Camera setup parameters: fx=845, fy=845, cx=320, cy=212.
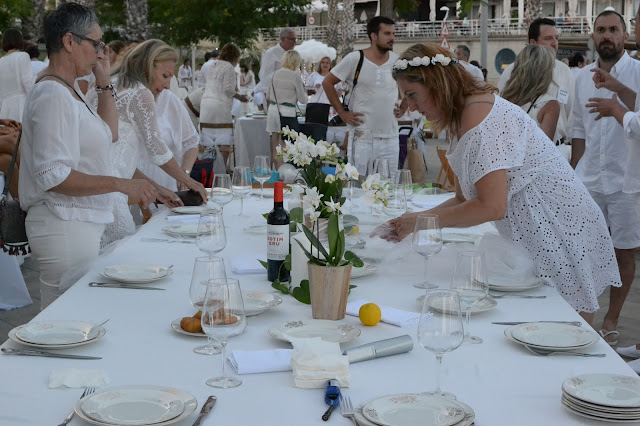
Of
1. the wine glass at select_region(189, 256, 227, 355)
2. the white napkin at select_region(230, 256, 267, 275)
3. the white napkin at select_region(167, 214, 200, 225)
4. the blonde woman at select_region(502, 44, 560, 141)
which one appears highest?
the blonde woman at select_region(502, 44, 560, 141)

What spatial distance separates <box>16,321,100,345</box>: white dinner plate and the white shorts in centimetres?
346

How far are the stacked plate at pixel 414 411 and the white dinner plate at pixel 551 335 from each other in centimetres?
45

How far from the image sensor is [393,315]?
89.2 inches

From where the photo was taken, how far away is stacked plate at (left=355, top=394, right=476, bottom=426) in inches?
60.7

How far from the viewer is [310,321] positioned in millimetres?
2145

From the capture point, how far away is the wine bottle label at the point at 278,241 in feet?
8.37

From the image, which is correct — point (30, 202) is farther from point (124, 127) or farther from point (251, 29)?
point (251, 29)

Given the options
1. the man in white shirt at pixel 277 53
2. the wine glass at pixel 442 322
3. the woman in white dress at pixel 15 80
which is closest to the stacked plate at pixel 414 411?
the wine glass at pixel 442 322

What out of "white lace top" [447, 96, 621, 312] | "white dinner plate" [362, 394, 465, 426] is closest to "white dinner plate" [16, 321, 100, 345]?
"white dinner plate" [362, 394, 465, 426]

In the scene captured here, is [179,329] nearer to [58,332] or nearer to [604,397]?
[58,332]

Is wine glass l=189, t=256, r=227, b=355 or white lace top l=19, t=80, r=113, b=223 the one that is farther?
white lace top l=19, t=80, r=113, b=223

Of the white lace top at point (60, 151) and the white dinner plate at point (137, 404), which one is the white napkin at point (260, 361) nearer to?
the white dinner plate at point (137, 404)

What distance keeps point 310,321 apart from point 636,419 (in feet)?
2.78

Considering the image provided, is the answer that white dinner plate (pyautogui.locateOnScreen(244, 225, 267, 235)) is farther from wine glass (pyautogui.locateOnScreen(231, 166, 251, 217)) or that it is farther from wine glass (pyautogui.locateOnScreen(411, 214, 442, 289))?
wine glass (pyautogui.locateOnScreen(411, 214, 442, 289))
